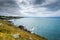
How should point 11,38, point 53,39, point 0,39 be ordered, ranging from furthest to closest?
1. point 53,39
2. point 11,38
3. point 0,39

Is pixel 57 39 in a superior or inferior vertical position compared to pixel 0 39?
inferior

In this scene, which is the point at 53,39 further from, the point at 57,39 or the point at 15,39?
the point at 15,39

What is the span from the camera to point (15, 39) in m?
28.9

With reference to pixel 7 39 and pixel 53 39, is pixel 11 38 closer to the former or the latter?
pixel 7 39

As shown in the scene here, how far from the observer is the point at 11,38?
27891 mm

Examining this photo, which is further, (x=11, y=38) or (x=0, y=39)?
(x=11, y=38)

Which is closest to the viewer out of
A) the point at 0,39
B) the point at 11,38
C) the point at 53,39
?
the point at 0,39

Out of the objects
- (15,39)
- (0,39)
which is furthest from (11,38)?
(0,39)

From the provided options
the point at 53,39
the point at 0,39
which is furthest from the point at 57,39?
the point at 0,39

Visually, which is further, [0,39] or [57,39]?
[57,39]

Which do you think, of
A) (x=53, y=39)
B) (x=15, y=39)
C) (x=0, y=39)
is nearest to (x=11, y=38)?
(x=15, y=39)

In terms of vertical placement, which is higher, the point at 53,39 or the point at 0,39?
the point at 0,39

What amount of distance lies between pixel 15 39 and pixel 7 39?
2.97 meters

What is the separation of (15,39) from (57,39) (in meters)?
42.1
